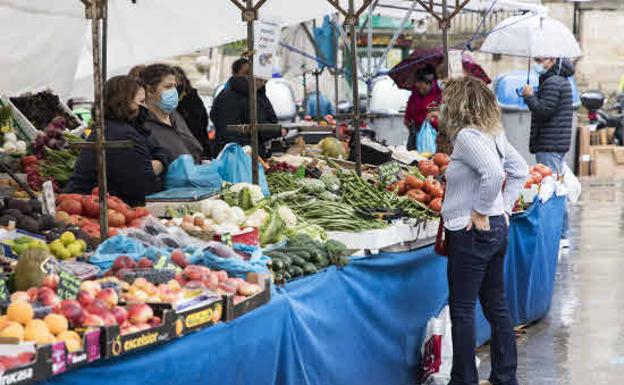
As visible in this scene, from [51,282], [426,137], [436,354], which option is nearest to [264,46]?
[436,354]

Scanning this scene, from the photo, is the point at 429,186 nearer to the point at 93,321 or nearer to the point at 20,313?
the point at 93,321

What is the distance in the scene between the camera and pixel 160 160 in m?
7.55

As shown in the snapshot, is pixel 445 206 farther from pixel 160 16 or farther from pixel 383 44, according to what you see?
pixel 383 44

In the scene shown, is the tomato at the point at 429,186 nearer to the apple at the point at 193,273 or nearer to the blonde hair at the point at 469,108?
the blonde hair at the point at 469,108

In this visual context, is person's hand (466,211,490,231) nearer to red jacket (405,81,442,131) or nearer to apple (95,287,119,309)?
apple (95,287,119,309)

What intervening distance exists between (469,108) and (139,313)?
9.53ft

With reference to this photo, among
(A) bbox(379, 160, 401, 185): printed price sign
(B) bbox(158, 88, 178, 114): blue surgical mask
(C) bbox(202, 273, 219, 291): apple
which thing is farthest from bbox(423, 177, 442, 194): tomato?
(C) bbox(202, 273, 219, 291): apple

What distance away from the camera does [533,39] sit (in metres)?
14.8

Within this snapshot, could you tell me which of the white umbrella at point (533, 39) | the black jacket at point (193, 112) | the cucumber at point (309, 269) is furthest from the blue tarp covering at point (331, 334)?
the white umbrella at point (533, 39)

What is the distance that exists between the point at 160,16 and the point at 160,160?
4987mm

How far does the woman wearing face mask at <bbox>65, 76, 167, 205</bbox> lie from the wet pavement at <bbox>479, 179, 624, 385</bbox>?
2463mm

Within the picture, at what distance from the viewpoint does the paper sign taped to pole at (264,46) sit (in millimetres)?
7613

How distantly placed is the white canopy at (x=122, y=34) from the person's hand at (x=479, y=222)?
537cm

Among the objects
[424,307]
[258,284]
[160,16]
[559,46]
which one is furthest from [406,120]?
[258,284]
